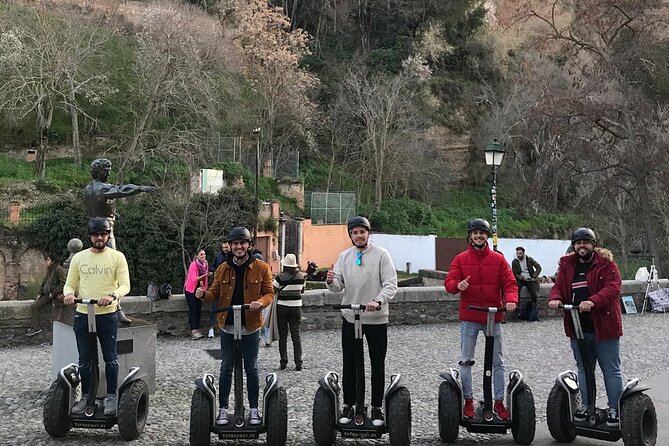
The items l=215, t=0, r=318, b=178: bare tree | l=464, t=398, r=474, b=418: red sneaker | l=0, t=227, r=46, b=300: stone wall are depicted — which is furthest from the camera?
l=215, t=0, r=318, b=178: bare tree

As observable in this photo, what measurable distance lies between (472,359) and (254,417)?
6.02 ft

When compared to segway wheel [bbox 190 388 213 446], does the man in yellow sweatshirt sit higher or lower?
higher

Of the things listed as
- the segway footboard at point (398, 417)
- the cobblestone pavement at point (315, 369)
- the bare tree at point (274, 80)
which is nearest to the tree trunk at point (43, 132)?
the bare tree at point (274, 80)

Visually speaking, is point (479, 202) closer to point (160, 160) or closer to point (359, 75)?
point (359, 75)

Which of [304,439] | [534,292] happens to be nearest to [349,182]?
[534,292]

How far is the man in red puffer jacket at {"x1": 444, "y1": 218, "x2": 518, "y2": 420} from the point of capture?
224 inches

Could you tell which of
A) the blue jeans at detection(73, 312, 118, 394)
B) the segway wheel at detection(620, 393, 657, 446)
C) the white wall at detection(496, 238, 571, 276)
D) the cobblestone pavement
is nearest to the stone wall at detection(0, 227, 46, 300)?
the cobblestone pavement

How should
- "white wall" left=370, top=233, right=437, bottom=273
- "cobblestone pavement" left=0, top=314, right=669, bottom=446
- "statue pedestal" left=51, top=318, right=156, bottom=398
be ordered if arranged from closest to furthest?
"cobblestone pavement" left=0, top=314, right=669, bottom=446
"statue pedestal" left=51, top=318, right=156, bottom=398
"white wall" left=370, top=233, right=437, bottom=273

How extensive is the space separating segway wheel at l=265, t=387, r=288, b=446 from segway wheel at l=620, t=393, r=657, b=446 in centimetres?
254

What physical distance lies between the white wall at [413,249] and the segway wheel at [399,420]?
29086mm

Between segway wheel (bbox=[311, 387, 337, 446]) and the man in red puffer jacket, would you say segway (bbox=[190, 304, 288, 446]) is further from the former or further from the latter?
the man in red puffer jacket

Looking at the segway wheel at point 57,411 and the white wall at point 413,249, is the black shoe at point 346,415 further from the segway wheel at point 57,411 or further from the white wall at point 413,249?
the white wall at point 413,249

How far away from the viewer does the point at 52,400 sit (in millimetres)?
5566

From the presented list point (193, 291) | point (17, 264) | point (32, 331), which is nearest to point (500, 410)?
point (193, 291)
